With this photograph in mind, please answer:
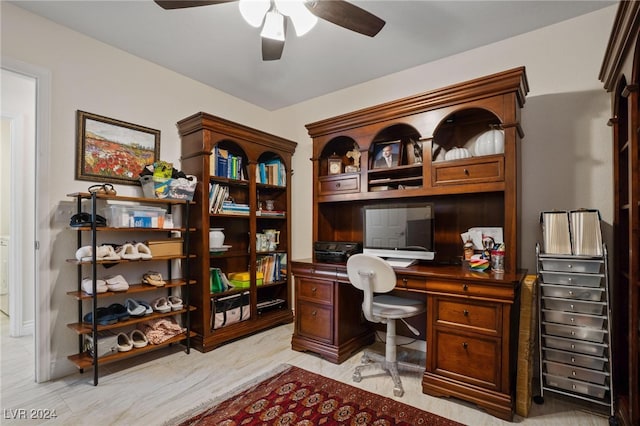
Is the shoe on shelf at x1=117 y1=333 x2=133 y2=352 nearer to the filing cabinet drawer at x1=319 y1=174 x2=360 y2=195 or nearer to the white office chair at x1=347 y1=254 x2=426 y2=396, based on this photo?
the white office chair at x1=347 y1=254 x2=426 y2=396

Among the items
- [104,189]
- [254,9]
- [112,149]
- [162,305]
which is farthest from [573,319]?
[112,149]

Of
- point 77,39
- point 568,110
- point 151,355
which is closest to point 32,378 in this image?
point 151,355

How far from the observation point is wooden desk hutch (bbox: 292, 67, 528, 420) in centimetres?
187

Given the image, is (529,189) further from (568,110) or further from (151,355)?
(151,355)

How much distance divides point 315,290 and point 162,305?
1.29 meters

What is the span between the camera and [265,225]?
12.0 feet

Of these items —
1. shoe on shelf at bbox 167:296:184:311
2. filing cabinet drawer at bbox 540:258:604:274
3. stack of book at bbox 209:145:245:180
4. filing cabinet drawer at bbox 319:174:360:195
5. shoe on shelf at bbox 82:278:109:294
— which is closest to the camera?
filing cabinet drawer at bbox 540:258:604:274

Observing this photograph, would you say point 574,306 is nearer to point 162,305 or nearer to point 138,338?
point 162,305

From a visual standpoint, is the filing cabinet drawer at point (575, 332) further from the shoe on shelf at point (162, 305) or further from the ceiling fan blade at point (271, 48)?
the shoe on shelf at point (162, 305)

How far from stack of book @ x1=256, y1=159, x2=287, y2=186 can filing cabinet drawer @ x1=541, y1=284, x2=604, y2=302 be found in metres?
2.57

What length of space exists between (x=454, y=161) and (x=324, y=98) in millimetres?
1848

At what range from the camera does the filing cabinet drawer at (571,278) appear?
5.96ft

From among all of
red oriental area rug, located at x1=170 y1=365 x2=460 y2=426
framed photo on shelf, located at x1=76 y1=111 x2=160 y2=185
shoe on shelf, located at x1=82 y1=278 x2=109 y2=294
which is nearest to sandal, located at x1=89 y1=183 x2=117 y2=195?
framed photo on shelf, located at x1=76 y1=111 x2=160 y2=185

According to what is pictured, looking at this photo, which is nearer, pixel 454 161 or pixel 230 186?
pixel 454 161
